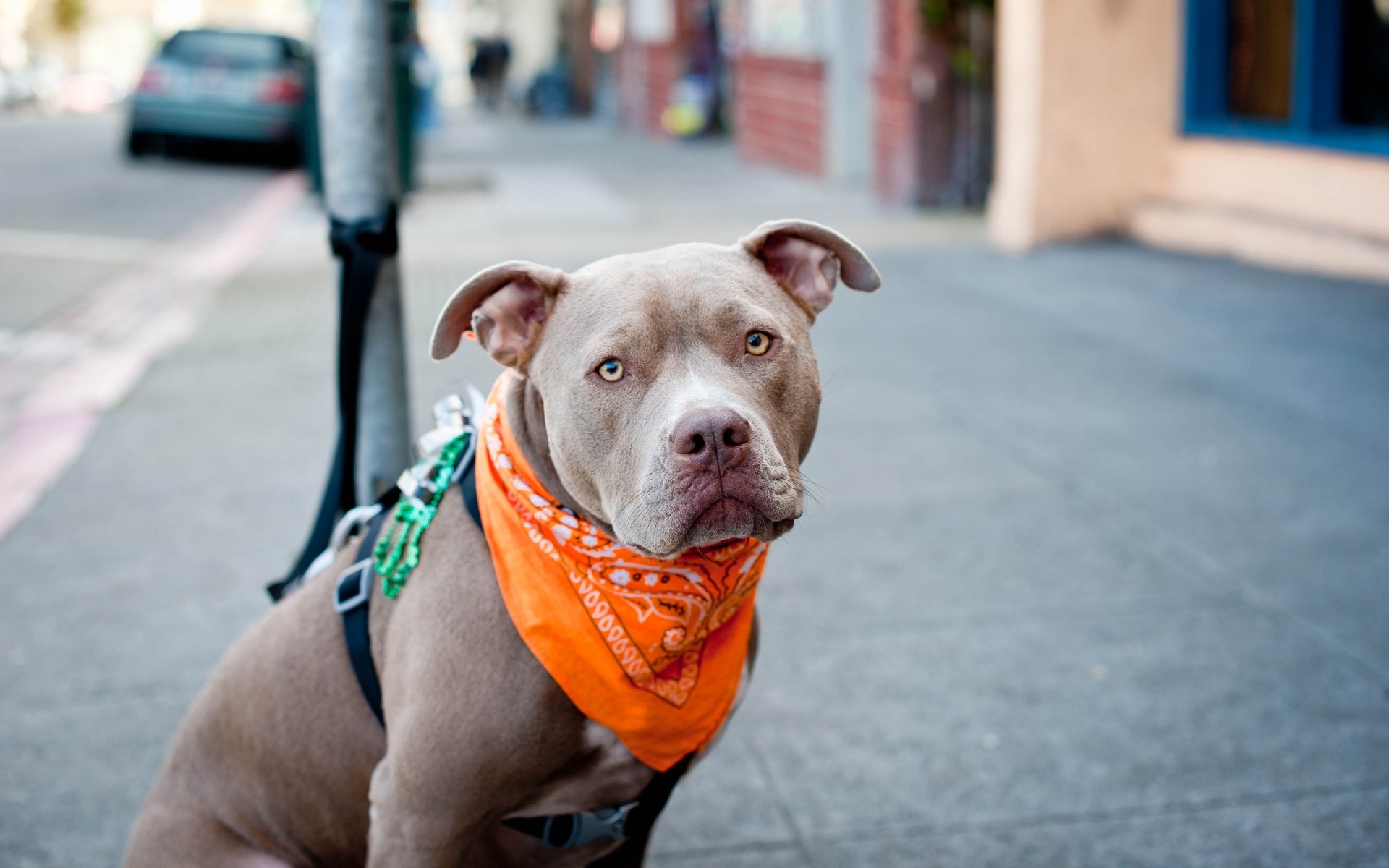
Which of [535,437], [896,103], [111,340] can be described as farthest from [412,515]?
[896,103]

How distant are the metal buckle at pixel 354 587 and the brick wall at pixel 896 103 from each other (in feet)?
34.1

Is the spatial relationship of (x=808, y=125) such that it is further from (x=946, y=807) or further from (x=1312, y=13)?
(x=946, y=807)

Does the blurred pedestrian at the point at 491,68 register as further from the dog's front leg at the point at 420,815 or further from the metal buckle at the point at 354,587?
the dog's front leg at the point at 420,815

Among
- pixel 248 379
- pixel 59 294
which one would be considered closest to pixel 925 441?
pixel 248 379

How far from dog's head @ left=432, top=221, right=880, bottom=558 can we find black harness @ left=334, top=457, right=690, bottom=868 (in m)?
0.32

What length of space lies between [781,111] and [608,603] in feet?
48.4

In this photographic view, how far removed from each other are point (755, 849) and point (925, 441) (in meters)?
3.26

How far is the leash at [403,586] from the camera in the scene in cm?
255

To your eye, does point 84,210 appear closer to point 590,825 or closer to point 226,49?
point 226,49

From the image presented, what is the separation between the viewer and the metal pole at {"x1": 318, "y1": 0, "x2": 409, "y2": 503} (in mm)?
3242

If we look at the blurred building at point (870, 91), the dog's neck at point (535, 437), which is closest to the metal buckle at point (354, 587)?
the dog's neck at point (535, 437)

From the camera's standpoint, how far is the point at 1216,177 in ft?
33.3

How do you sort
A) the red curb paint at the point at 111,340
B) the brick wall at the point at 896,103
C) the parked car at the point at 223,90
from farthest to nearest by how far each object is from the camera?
the parked car at the point at 223,90 → the brick wall at the point at 896,103 → the red curb paint at the point at 111,340

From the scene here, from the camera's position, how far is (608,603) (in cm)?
245
